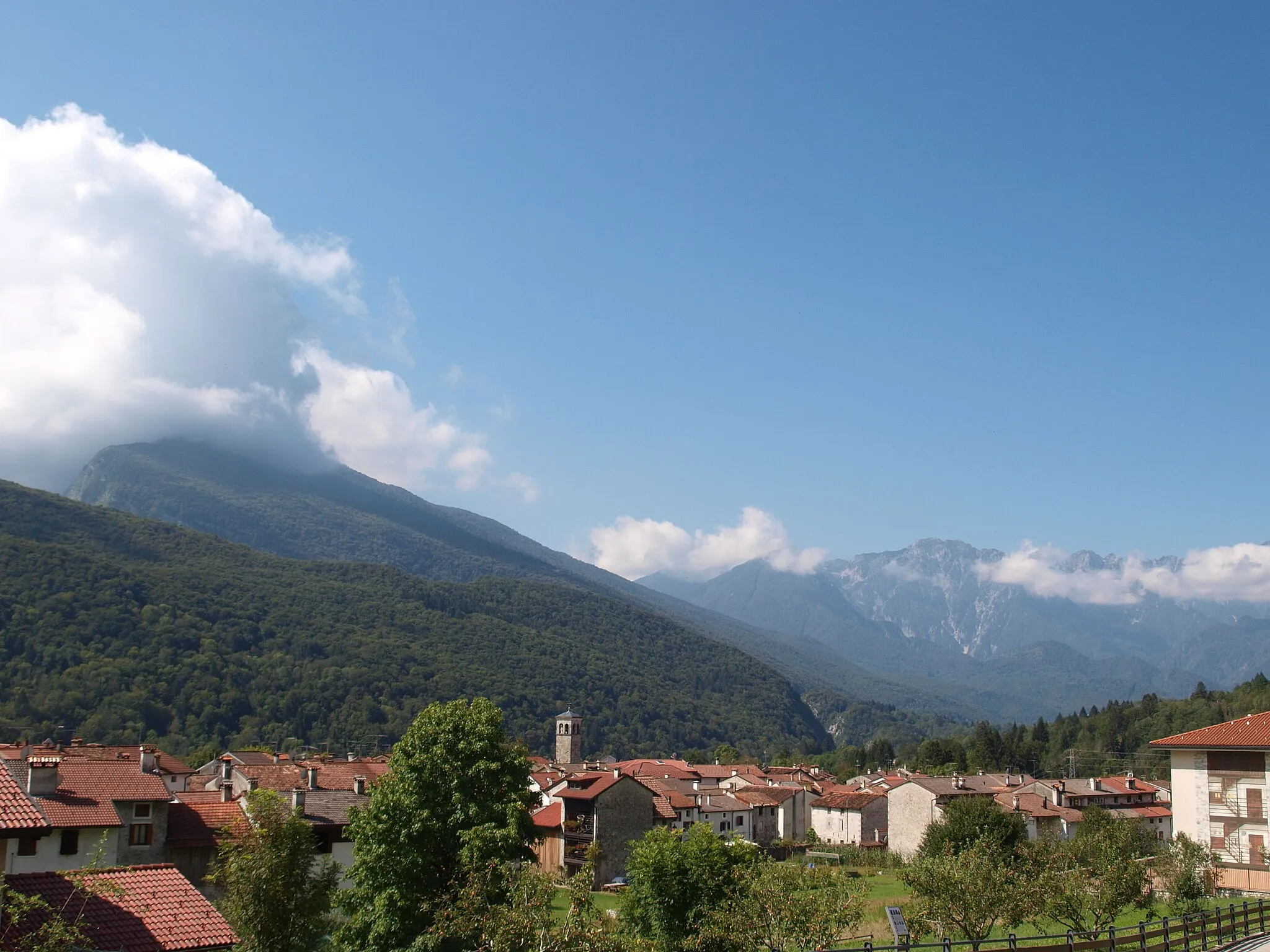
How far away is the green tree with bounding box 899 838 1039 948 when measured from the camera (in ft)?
76.4

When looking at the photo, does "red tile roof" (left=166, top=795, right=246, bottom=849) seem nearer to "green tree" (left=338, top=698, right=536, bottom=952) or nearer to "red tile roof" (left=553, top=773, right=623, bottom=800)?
"green tree" (left=338, top=698, right=536, bottom=952)

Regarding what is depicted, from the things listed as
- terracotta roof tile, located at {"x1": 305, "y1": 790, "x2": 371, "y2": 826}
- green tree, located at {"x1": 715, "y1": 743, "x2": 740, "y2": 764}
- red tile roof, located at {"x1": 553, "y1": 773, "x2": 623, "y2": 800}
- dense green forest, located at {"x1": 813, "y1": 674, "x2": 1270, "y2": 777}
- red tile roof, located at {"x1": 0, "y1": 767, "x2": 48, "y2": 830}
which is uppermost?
red tile roof, located at {"x1": 0, "y1": 767, "x2": 48, "y2": 830}

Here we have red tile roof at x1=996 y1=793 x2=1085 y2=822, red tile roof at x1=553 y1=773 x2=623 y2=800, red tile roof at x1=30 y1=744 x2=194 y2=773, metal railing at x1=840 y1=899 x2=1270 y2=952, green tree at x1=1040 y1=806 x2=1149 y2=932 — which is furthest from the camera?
red tile roof at x1=996 y1=793 x2=1085 y2=822

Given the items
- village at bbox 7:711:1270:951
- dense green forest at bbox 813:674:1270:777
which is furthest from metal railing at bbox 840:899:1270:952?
dense green forest at bbox 813:674:1270:777

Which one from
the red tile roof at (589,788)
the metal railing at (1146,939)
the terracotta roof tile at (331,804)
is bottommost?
the red tile roof at (589,788)

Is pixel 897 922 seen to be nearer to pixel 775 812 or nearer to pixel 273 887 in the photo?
pixel 273 887

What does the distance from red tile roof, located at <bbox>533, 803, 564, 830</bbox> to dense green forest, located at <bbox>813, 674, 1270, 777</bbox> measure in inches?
3398

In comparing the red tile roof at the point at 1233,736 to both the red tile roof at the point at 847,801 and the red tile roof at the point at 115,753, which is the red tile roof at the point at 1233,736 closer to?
the red tile roof at the point at 847,801

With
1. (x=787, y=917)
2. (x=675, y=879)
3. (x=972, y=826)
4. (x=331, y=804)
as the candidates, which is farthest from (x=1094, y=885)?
(x=972, y=826)

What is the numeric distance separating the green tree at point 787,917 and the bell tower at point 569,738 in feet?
390

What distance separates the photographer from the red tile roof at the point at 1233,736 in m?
41.7

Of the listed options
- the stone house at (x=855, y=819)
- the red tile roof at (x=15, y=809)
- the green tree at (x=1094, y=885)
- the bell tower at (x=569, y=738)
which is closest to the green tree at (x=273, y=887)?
the red tile roof at (x=15, y=809)

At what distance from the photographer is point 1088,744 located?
171 meters

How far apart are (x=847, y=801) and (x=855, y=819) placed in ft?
6.23
